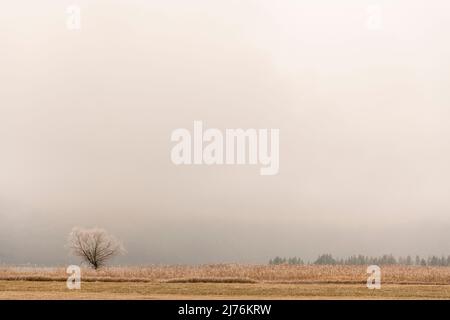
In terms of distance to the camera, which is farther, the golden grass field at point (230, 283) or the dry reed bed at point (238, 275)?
the dry reed bed at point (238, 275)

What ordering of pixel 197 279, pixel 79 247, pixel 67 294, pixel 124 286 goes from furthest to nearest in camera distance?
pixel 79 247, pixel 197 279, pixel 124 286, pixel 67 294

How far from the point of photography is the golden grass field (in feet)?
131

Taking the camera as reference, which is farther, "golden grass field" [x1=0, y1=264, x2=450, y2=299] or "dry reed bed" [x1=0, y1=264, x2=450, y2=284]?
"dry reed bed" [x1=0, y1=264, x2=450, y2=284]

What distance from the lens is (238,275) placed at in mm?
54344

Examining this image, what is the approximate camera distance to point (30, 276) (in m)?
52.4

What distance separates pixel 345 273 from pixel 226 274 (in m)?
11.2

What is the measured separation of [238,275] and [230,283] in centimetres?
432

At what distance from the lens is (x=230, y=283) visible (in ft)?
164

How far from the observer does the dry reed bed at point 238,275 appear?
52031 mm

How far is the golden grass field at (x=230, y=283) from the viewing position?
131 feet

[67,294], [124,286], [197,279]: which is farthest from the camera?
[197,279]
